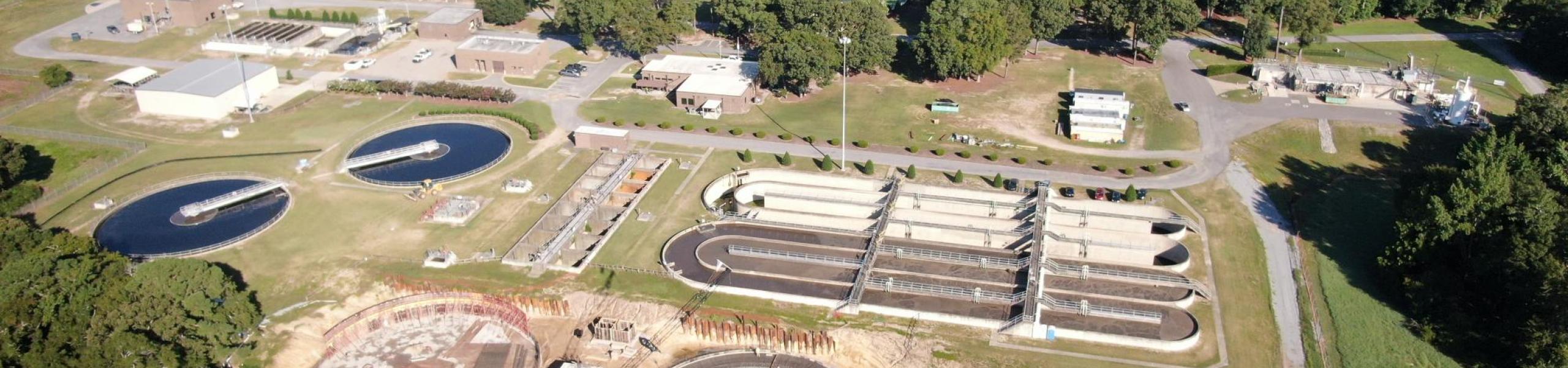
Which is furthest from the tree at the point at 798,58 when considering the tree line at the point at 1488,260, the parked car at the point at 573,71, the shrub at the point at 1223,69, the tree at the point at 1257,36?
the tree line at the point at 1488,260

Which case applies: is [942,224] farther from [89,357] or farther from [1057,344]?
[89,357]

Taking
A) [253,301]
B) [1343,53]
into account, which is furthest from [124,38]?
[1343,53]

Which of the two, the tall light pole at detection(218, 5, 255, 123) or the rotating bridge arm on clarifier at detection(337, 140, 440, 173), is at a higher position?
the tall light pole at detection(218, 5, 255, 123)

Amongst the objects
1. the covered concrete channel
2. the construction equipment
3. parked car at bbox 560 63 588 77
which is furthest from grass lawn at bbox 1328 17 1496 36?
the construction equipment

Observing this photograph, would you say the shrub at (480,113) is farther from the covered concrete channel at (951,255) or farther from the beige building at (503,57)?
the covered concrete channel at (951,255)

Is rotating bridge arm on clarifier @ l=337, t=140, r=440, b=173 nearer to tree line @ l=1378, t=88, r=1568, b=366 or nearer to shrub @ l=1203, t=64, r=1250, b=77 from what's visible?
tree line @ l=1378, t=88, r=1568, b=366

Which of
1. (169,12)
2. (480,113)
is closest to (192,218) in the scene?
(480,113)
